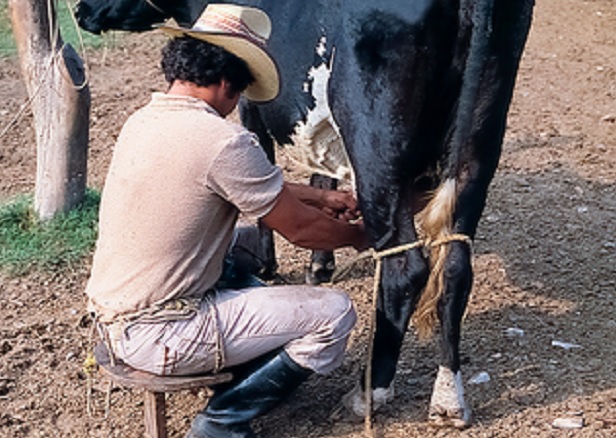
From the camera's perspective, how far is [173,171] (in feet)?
11.5

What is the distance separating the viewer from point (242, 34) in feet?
11.8

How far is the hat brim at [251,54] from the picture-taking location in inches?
139

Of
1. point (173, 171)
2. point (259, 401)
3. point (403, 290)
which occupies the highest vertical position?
point (173, 171)

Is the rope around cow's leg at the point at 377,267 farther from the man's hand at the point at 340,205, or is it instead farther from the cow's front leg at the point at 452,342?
the man's hand at the point at 340,205

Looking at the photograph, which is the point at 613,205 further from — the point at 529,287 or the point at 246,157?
the point at 246,157

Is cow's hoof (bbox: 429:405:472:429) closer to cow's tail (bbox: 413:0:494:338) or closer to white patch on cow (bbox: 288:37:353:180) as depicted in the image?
cow's tail (bbox: 413:0:494:338)

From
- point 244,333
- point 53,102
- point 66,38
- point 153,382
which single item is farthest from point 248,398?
point 66,38

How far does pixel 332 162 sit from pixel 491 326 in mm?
1069

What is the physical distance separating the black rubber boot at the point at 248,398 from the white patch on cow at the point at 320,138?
3.48ft

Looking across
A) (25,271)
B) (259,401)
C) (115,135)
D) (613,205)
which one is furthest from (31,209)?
(613,205)

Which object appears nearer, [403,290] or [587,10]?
[403,290]

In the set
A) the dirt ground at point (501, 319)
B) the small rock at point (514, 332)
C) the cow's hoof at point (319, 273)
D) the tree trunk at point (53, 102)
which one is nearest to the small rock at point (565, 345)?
the dirt ground at point (501, 319)

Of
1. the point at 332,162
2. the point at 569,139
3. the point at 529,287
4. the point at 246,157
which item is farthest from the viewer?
the point at 569,139

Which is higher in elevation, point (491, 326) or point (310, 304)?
point (310, 304)
